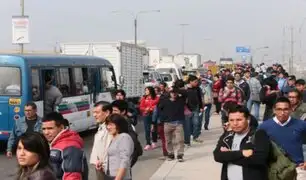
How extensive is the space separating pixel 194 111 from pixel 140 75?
1096 centimetres

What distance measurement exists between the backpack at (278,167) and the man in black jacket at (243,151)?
0.15 ft

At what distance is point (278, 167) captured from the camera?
4387 mm

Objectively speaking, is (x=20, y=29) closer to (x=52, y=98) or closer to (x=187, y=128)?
(x=52, y=98)

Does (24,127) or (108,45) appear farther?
(108,45)

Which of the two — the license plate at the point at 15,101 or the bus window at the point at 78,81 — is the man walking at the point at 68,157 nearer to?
the license plate at the point at 15,101

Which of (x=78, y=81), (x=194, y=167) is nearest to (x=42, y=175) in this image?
(x=194, y=167)

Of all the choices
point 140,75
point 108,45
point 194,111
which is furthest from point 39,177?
point 140,75

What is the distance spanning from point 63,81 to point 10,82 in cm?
181

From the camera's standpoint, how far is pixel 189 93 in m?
13.3

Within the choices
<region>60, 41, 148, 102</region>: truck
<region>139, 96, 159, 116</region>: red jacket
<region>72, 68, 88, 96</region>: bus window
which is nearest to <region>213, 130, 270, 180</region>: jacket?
<region>139, 96, 159, 116</region>: red jacket

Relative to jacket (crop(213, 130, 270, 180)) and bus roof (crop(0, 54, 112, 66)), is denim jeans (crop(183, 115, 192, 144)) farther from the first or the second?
jacket (crop(213, 130, 270, 180))

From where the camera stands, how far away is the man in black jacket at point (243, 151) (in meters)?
4.29

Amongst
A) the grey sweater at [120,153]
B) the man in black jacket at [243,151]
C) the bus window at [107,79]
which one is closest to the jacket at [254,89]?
the bus window at [107,79]

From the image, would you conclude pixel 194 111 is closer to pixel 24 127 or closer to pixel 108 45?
pixel 24 127
